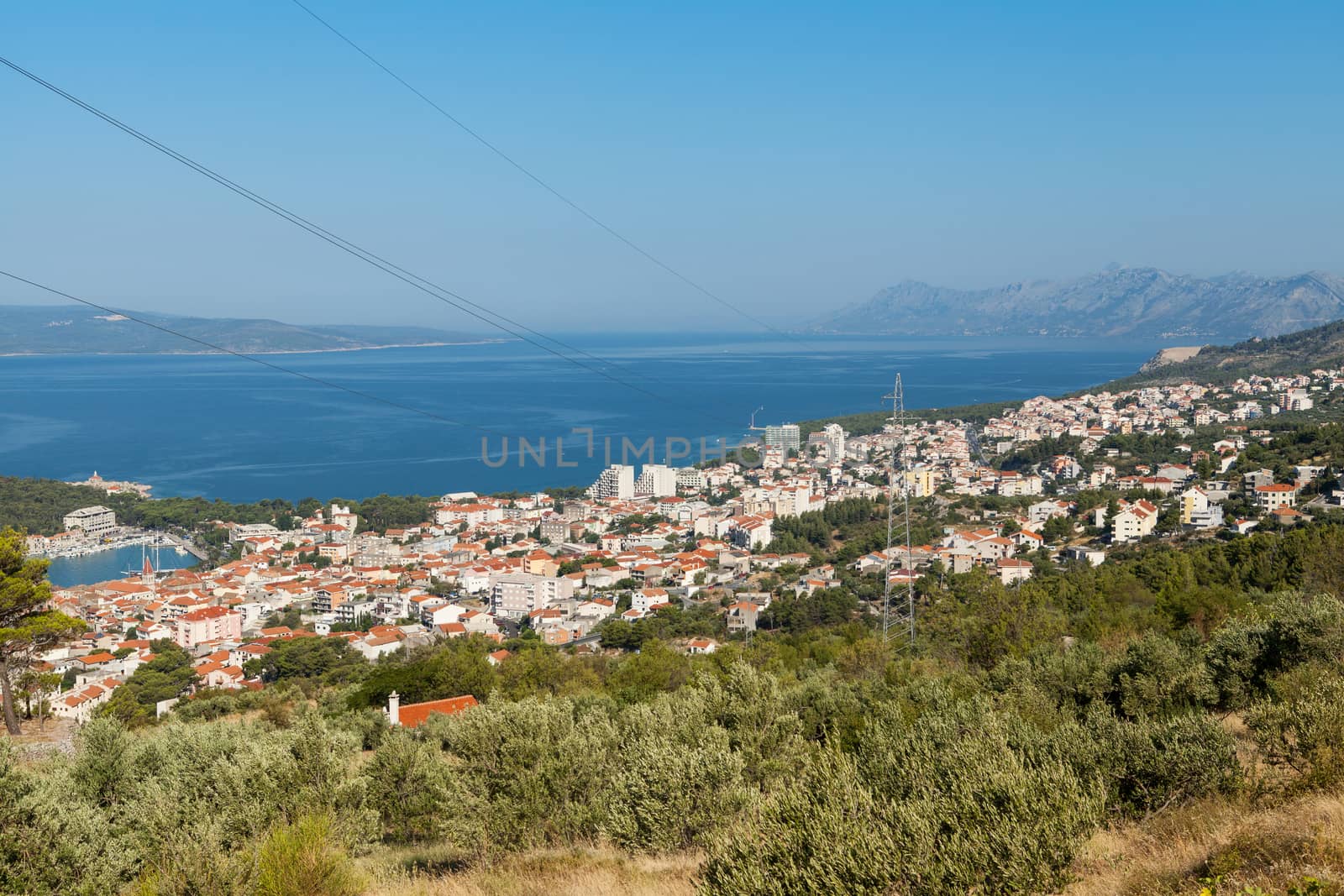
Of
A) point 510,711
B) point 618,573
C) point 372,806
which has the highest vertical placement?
point 510,711

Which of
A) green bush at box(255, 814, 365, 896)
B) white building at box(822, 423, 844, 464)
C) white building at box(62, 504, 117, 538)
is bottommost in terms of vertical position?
white building at box(62, 504, 117, 538)

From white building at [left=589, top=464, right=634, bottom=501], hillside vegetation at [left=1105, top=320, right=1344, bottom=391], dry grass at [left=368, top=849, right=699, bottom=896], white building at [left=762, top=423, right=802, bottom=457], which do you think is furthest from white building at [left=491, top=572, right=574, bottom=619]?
hillside vegetation at [left=1105, top=320, right=1344, bottom=391]

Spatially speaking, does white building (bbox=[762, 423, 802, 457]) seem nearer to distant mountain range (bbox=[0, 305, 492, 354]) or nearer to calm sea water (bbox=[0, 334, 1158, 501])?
calm sea water (bbox=[0, 334, 1158, 501])

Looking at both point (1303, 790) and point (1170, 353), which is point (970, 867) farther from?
point (1170, 353)

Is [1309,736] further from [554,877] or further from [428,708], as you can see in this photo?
[428,708]

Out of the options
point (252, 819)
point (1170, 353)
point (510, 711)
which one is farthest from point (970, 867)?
point (1170, 353)

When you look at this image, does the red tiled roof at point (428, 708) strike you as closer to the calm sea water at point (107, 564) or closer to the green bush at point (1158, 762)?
the green bush at point (1158, 762)

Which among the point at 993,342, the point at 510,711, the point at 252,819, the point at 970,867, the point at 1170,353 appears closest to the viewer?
the point at 970,867

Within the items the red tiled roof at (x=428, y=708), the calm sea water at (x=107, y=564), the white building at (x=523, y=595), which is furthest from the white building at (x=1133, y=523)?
the calm sea water at (x=107, y=564)
